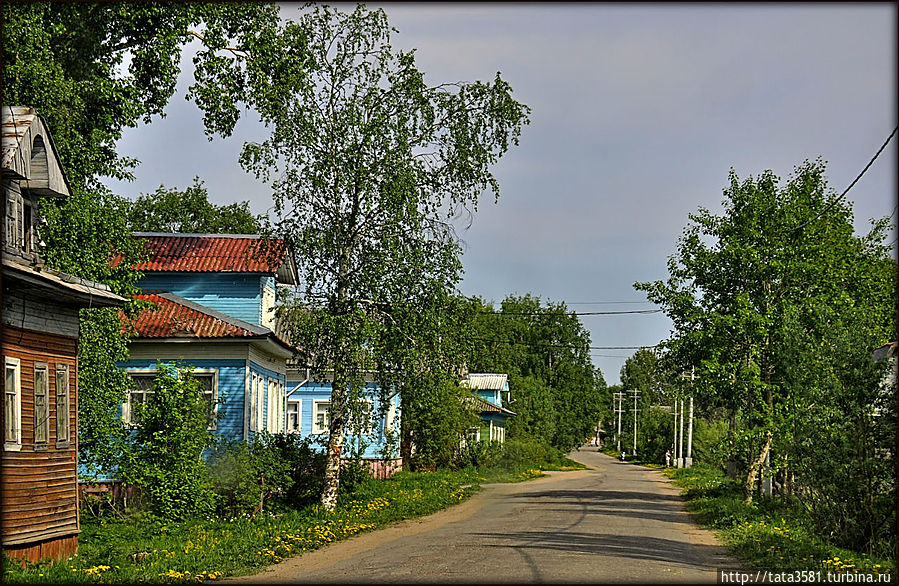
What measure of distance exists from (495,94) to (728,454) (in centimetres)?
1171

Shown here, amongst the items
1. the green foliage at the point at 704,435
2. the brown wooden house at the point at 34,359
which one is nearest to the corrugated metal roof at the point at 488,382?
the green foliage at the point at 704,435

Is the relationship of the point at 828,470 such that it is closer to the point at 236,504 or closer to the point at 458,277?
the point at 458,277

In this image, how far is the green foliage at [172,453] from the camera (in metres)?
21.6

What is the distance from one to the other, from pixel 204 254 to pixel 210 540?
13467 millimetres

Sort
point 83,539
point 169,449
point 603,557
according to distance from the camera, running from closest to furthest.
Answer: point 603,557 < point 83,539 < point 169,449

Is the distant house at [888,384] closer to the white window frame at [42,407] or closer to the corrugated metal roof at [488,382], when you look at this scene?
the white window frame at [42,407]

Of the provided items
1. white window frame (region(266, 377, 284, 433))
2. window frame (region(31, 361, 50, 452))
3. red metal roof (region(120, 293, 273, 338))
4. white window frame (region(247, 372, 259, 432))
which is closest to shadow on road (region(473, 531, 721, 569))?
window frame (region(31, 361, 50, 452))

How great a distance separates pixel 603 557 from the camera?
1566 cm

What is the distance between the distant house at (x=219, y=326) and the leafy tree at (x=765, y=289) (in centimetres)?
1182

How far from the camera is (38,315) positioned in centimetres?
1625

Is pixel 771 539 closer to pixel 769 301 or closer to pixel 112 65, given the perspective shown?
pixel 769 301

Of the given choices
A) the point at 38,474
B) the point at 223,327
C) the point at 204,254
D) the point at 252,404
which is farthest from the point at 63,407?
the point at 204,254

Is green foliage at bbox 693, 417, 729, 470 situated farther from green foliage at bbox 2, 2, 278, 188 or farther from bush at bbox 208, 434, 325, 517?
green foliage at bbox 2, 2, 278, 188

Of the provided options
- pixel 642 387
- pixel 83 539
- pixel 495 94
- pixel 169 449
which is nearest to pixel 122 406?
pixel 169 449
